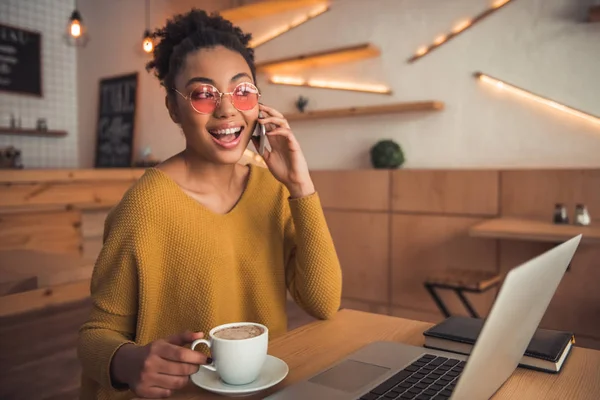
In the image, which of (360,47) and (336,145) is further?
(336,145)

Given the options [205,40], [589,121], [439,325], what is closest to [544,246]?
[589,121]

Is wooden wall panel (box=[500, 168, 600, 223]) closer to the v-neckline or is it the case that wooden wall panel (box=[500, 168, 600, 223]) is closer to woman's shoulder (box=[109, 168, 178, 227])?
the v-neckline

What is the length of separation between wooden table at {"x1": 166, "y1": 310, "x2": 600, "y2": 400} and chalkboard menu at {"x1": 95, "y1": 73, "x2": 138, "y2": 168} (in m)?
4.37

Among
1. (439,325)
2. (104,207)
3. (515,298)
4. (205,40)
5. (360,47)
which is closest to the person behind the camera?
(515,298)

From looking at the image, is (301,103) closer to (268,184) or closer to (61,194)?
(61,194)

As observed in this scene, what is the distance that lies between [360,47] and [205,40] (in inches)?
104

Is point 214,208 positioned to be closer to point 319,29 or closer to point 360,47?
point 360,47

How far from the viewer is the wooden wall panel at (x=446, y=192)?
2.94m

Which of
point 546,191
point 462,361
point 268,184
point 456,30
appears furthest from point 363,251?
point 462,361

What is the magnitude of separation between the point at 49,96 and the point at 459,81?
4298 millimetres

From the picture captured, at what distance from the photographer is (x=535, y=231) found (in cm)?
229

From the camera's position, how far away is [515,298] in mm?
486

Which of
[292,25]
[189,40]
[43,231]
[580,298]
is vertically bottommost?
[580,298]

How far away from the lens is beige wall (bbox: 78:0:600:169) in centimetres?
292
